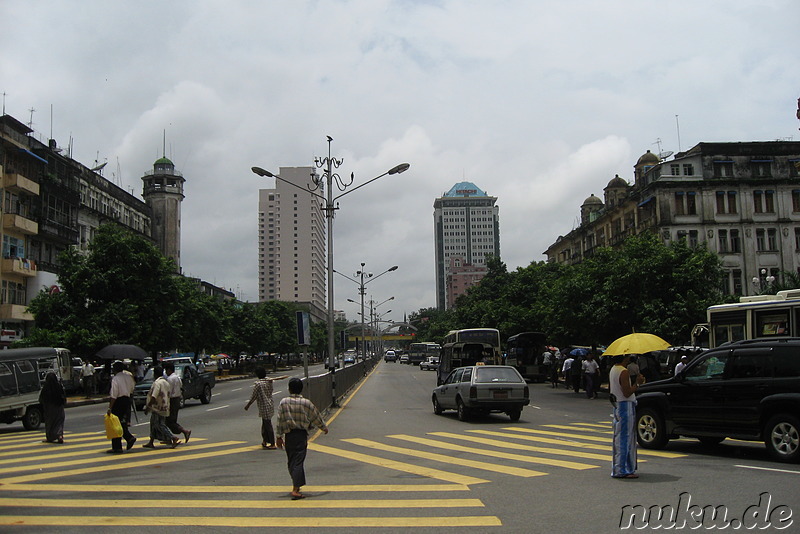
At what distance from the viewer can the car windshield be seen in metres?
20.0

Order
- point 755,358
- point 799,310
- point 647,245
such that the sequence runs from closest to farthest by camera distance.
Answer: point 755,358
point 799,310
point 647,245

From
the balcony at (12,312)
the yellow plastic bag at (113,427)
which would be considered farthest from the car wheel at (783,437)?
the balcony at (12,312)

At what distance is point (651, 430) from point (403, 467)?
5179 mm

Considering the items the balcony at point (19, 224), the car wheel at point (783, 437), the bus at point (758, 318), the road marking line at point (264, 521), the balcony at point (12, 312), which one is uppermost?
the balcony at point (19, 224)

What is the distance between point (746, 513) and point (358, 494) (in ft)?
15.4

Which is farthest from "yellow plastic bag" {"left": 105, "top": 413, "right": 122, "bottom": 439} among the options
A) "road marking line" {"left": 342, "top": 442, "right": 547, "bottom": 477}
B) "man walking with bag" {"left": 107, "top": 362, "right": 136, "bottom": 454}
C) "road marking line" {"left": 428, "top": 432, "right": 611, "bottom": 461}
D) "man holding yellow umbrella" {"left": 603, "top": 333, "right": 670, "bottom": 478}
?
"man holding yellow umbrella" {"left": 603, "top": 333, "right": 670, "bottom": 478}

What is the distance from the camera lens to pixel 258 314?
7606cm

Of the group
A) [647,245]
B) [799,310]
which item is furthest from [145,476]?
[647,245]

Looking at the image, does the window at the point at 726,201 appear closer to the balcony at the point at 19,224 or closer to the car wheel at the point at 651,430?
the car wheel at the point at 651,430

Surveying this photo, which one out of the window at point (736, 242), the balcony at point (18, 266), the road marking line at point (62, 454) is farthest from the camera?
the window at point (736, 242)

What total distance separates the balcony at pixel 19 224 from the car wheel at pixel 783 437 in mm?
42978

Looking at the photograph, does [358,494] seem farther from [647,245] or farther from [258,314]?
[258,314]

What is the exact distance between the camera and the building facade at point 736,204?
5325 cm

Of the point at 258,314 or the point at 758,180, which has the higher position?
the point at 758,180
